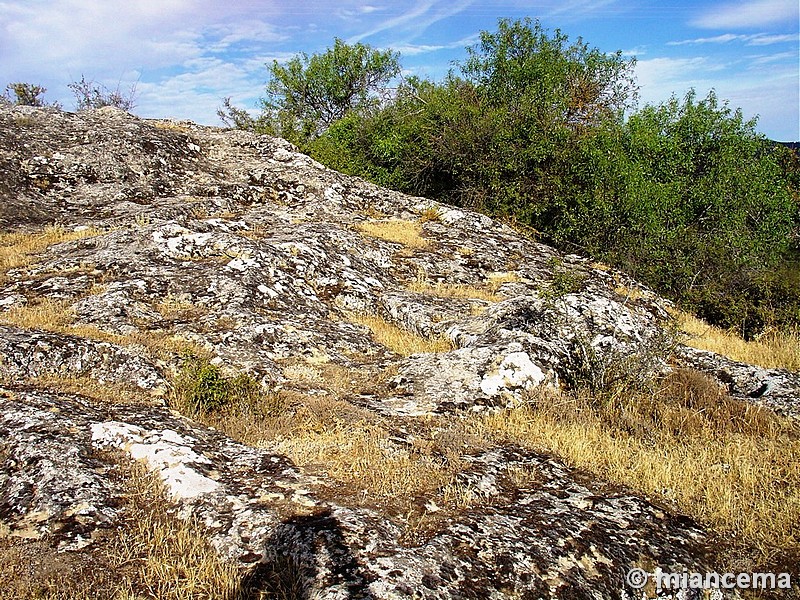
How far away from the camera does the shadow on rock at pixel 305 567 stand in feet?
12.5

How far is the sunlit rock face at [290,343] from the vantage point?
4426 millimetres

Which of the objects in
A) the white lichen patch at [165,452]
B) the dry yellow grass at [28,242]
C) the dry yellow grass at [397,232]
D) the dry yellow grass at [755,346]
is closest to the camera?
the white lichen patch at [165,452]

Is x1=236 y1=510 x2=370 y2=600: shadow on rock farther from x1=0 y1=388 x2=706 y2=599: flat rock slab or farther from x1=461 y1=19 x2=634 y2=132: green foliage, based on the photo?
x1=461 y1=19 x2=634 y2=132: green foliage

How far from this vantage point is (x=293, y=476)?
17.6ft

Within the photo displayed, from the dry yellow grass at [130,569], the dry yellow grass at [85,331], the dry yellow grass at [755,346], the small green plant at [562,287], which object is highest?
the small green plant at [562,287]

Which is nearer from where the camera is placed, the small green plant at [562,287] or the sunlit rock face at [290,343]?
the sunlit rock face at [290,343]

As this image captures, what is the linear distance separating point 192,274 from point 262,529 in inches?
273

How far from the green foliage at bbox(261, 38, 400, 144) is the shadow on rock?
115ft

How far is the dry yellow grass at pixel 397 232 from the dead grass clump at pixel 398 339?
13.3ft

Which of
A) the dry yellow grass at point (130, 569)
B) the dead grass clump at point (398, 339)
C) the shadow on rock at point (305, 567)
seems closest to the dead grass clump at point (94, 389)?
the dry yellow grass at point (130, 569)

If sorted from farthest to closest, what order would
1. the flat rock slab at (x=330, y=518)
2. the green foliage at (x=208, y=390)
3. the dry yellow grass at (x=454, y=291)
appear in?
the dry yellow grass at (x=454, y=291) < the green foliage at (x=208, y=390) < the flat rock slab at (x=330, y=518)

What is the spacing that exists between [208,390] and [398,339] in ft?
12.5

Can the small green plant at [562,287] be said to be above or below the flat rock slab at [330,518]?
above

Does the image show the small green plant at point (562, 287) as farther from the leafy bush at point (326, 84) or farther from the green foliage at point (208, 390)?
the leafy bush at point (326, 84)
